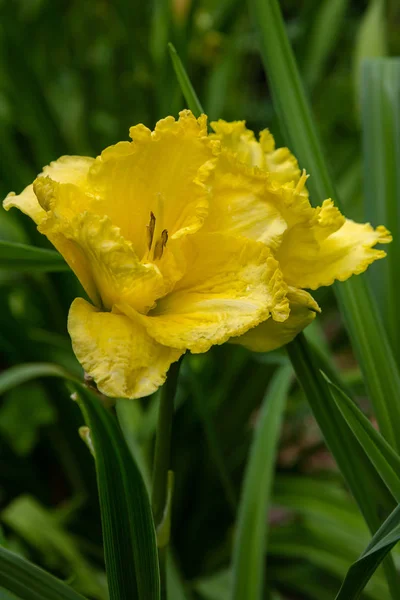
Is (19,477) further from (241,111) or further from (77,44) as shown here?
(77,44)

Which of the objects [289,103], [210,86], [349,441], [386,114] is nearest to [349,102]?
[210,86]

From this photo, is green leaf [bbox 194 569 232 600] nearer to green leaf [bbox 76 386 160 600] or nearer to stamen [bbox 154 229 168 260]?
green leaf [bbox 76 386 160 600]

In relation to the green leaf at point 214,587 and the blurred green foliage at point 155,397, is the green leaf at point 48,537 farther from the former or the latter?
the green leaf at point 214,587

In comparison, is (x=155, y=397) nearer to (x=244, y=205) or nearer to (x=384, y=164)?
(x=384, y=164)

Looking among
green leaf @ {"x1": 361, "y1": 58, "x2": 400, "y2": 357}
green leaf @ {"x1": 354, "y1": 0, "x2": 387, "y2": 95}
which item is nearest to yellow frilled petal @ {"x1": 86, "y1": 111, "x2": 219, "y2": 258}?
green leaf @ {"x1": 361, "y1": 58, "x2": 400, "y2": 357}

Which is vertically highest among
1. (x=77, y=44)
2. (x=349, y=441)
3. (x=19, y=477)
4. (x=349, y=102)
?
(x=77, y=44)

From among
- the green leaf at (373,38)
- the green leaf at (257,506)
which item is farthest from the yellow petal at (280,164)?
the green leaf at (373,38)
